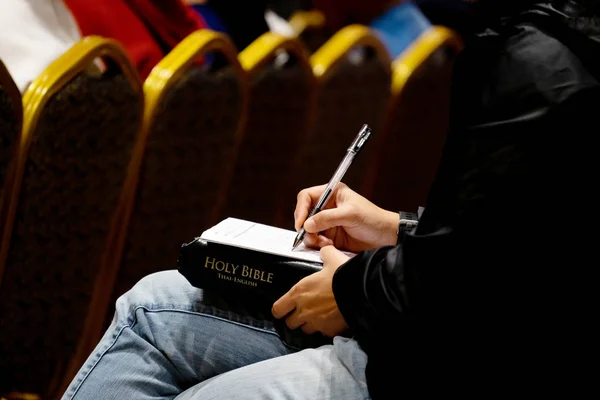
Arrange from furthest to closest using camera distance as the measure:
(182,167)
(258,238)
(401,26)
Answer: (401,26) < (182,167) < (258,238)

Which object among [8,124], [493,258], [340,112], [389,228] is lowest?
[340,112]

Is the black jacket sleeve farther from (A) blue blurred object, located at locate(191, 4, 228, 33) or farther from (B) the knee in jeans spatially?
(A) blue blurred object, located at locate(191, 4, 228, 33)

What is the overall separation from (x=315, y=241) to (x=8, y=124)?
0.46 m

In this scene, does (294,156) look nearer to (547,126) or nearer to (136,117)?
(136,117)

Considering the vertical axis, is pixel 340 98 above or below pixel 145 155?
below

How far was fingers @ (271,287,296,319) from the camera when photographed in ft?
3.00

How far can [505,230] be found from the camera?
73 cm

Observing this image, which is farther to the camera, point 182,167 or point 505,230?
point 182,167

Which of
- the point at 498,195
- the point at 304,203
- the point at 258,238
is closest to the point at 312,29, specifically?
the point at 304,203

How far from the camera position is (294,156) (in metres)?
1.81

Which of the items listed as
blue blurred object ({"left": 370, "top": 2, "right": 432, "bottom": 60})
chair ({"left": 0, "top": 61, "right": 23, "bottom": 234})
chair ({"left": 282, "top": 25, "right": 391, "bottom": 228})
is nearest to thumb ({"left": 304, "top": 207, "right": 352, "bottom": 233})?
chair ({"left": 0, "top": 61, "right": 23, "bottom": 234})

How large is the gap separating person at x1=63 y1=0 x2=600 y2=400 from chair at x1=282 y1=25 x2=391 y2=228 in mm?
1020

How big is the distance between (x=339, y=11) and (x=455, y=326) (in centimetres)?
195

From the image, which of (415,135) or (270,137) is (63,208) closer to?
(270,137)
